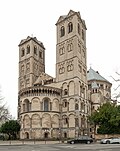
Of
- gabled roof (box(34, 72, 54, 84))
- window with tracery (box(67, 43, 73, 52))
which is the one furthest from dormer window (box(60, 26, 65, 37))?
gabled roof (box(34, 72, 54, 84))

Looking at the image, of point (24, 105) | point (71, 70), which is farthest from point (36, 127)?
point (71, 70)

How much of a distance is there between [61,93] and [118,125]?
1877cm

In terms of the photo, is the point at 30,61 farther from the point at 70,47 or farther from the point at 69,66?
the point at 69,66

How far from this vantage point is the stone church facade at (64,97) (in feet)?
245

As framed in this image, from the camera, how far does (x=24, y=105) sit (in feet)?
256

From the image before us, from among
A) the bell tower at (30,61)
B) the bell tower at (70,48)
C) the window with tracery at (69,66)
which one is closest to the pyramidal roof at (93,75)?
the bell tower at (30,61)

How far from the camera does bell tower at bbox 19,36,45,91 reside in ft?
303

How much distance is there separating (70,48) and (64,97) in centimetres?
1296

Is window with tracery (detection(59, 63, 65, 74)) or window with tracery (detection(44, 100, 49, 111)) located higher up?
window with tracery (detection(59, 63, 65, 74))

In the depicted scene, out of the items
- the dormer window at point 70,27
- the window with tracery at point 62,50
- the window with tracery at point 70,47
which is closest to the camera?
the window with tracery at point 70,47

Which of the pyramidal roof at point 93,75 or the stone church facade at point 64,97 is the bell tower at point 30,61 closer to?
the stone church facade at point 64,97

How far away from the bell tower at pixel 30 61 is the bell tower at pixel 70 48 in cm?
1198

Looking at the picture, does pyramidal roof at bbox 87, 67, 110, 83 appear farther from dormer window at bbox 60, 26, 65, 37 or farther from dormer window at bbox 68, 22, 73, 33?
dormer window at bbox 68, 22, 73, 33

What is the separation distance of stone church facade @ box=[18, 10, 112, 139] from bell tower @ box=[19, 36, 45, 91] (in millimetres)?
4860
